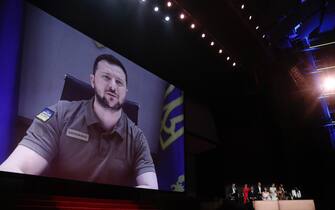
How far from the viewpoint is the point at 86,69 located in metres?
3.04

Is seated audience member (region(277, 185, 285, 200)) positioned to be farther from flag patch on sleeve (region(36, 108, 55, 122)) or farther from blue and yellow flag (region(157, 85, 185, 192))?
flag patch on sleeve (region(36, 108, 55, 122))

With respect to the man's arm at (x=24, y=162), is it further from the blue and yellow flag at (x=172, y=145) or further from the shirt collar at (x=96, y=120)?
the blue and yellow flag at (x=172, y=145)

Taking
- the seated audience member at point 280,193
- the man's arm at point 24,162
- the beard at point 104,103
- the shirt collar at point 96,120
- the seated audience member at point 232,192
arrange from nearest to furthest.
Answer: the man's arm at point 24,162
the shirt collar at point 96,120
the beard at point 104,103
the seated audience member at point 280,193
the seated audience member at point 232,192

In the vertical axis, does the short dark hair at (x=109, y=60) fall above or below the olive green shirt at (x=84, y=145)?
above

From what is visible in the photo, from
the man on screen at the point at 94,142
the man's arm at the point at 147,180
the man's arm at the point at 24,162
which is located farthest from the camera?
the man's arm at the point at 147,180

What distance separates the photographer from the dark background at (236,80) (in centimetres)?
354

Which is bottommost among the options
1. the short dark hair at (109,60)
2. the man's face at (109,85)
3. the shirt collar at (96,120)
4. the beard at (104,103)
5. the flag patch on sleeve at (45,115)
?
the flag patch on sleeve at (45,115)

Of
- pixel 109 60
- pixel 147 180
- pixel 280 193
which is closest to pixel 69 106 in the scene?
pixel 109 60

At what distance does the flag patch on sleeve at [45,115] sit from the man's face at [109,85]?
60cm

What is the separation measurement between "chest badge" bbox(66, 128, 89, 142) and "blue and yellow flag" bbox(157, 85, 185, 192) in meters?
1.24

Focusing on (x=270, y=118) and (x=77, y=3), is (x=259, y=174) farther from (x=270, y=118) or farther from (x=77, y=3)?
(x=77, y=3)

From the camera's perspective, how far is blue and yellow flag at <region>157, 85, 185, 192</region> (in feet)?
12.8

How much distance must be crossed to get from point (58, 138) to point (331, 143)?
227 inches

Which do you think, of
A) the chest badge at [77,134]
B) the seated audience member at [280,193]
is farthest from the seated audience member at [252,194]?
the chest badge at [77,134]
